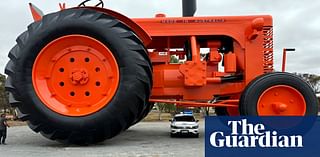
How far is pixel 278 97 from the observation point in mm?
8297

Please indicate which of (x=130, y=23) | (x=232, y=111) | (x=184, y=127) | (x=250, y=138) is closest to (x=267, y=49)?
(x=232, y=111)

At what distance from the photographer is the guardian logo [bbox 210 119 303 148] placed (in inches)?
195

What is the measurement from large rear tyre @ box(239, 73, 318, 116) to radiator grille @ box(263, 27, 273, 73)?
1.14 meters

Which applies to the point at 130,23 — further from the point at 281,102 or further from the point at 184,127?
the point at 184,127

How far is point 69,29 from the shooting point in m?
8.12

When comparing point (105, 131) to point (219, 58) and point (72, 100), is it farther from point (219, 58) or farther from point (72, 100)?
point (219, 58)

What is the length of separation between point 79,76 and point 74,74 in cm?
13

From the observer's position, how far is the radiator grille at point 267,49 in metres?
9.36

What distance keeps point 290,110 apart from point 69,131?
14.4ft

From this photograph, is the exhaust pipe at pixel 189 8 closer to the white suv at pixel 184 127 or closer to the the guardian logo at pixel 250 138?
the white suv at pixel 184 127

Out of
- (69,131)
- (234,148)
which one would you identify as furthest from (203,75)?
(234,148)

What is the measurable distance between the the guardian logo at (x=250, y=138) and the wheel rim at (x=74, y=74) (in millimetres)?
3502

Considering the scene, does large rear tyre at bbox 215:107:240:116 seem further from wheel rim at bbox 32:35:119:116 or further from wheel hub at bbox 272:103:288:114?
wheel rim at bbox 32:35:119:116

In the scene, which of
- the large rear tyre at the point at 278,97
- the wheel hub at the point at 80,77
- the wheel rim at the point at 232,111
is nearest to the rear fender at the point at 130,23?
the wheel hub at the point at 80,77
